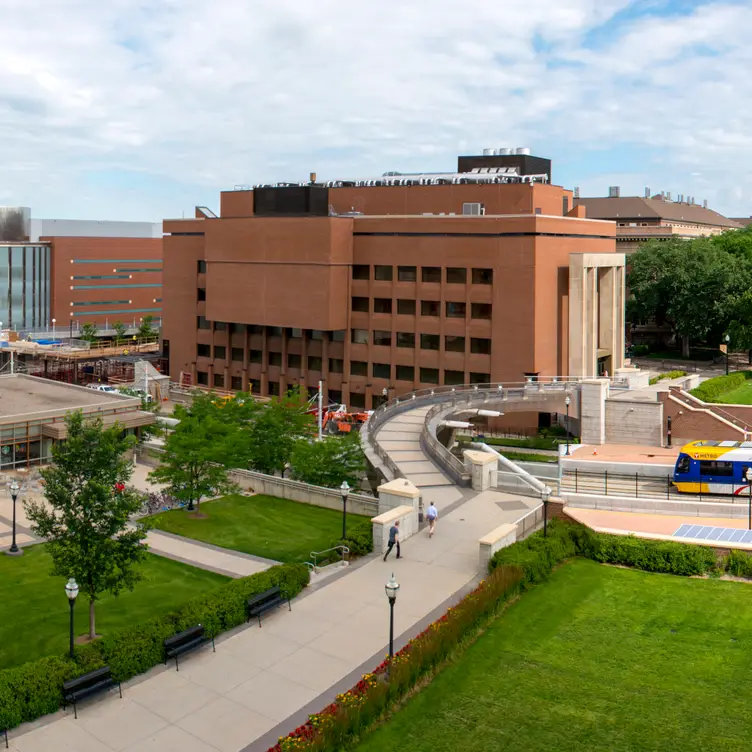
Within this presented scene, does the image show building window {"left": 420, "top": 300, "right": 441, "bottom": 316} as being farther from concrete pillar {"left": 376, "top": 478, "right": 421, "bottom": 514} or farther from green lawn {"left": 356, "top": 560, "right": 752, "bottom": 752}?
green lawn {"left": 356, "top": 560, "right": 752, "bottom": 752}

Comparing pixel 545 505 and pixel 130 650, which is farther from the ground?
pixel 545 505

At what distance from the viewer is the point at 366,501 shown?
1443 inches

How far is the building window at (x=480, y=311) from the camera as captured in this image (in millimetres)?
67375

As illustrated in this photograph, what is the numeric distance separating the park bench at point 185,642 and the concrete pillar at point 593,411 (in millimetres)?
41892

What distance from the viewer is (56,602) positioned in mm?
27719

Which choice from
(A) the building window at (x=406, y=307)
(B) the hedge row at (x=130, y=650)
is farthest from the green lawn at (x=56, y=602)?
(A) the building window at (x=406, y=307)

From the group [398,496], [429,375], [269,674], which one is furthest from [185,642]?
[429,375]

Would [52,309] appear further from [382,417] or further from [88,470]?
[88,470]

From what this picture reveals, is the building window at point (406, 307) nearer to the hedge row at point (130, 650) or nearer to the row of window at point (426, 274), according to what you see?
the row of window at point (426, 274)

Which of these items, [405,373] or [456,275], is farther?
[405,373]

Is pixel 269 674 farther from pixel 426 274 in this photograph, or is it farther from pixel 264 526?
pixel 426 274

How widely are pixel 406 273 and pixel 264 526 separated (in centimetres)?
3803

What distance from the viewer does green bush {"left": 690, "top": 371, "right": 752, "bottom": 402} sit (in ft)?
218

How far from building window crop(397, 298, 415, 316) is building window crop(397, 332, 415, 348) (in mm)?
1559
